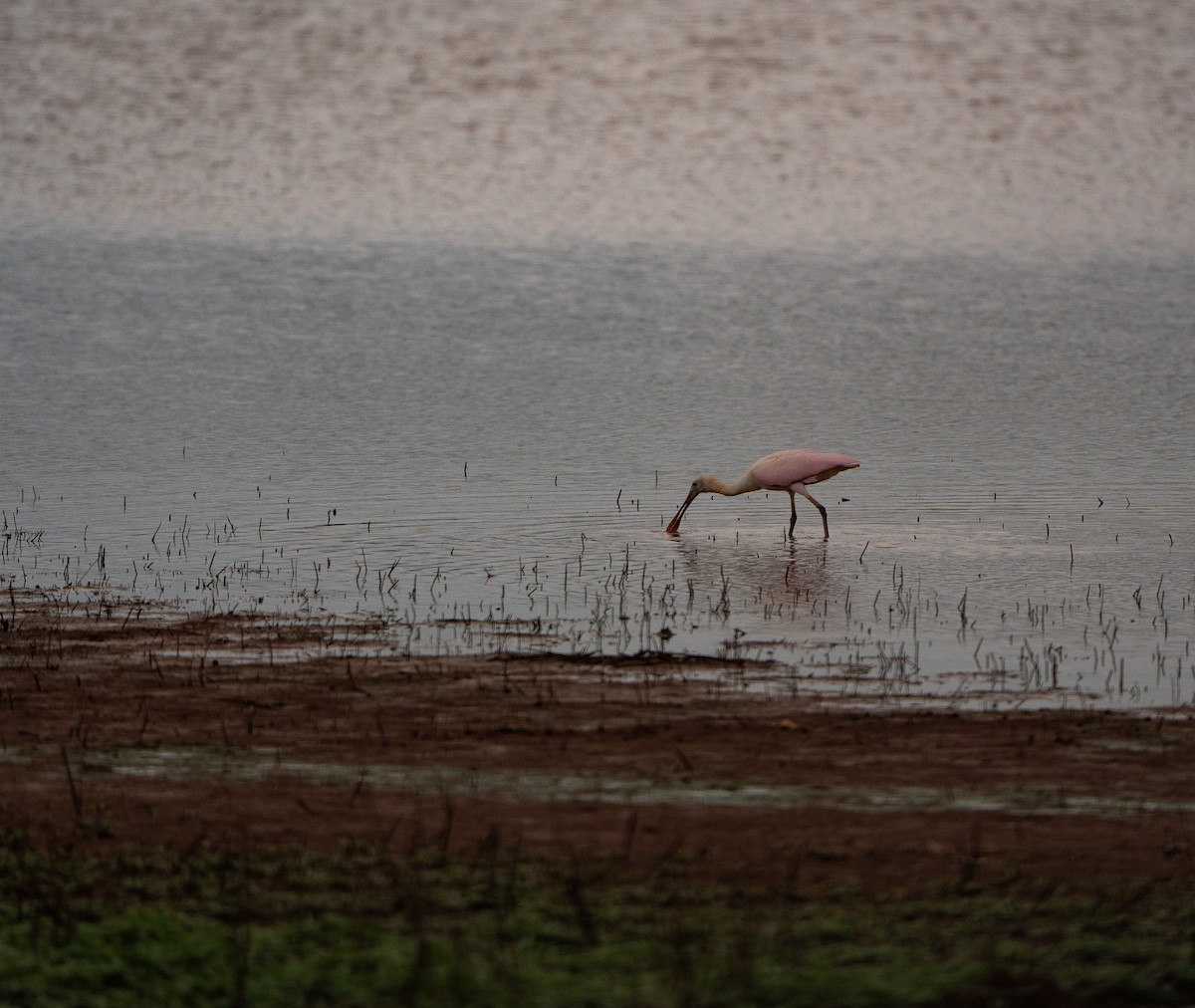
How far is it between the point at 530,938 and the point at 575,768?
2.07m

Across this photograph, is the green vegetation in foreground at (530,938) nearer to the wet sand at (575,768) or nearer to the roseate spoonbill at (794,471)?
the wet sand at (575,768)

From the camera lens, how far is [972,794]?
306 inches

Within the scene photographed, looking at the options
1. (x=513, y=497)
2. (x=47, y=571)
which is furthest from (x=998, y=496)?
(x=47, y=571)

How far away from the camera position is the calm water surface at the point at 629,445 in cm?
1217

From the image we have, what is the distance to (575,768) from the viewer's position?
26.9 feet

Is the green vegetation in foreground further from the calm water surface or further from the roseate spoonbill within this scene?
the roseate spoonbill

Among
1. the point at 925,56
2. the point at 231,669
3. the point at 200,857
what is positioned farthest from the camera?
the point at 925,56

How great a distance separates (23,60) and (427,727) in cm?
5029

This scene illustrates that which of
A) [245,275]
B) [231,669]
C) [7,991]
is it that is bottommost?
[7,991]

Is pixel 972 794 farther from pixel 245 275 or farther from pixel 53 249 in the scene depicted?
pixel 53 249

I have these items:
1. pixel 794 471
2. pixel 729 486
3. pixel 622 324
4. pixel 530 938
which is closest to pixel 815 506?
pixel 794 471

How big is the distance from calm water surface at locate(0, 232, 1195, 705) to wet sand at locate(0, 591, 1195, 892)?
0.86m

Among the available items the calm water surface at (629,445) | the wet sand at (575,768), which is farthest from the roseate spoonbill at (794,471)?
the wet sand at (575,768)

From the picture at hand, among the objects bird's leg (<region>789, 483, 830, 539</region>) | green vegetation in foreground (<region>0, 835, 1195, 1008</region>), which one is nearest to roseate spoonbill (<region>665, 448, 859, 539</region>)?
bird's leg (<region>789, 483, 830, 539</region>)
